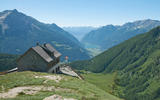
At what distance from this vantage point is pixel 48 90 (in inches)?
1341

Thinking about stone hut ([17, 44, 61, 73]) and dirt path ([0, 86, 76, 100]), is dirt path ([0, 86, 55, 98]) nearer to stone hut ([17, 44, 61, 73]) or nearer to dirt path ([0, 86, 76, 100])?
dirt path ([0, 86, 76, 100])

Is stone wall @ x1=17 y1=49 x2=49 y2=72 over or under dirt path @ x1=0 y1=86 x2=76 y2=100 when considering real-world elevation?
over

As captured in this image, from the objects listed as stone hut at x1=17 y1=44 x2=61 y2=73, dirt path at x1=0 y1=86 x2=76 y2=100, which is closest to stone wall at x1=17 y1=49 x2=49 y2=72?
stone hut at x1=17 y1=44 x2=61 y2=73

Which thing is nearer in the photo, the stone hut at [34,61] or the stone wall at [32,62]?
the stone hut at [34,61]

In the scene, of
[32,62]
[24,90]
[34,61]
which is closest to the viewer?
[24,90]

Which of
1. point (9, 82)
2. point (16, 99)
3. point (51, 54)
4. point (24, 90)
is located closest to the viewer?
point (16, 99)

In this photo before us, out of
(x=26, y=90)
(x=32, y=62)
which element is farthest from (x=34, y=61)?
(x=26, y=90)

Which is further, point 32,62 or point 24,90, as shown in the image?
point 32,62

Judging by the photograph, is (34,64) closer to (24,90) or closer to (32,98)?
(24,90)

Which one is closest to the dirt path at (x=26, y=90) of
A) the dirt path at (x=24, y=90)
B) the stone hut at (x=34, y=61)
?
the dirt path at (x=24, y=90)

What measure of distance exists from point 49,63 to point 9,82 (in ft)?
81.4

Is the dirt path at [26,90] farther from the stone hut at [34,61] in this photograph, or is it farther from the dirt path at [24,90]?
the stone hut at [34,61]

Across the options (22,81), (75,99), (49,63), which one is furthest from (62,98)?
(49,63)

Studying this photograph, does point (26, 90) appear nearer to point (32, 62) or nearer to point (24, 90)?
point (24, 90)
